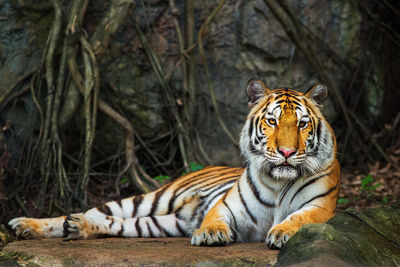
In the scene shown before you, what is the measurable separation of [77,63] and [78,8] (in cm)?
61

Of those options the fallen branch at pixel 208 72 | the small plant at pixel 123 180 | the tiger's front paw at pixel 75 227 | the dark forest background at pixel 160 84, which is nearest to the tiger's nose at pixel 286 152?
the tiger's front paw at pixel 75 227

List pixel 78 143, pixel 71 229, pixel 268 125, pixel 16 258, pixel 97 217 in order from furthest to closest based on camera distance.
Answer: pixel 78 143 < pixel 97 217 < pixel 71 229 < pixel 268 125 < pixel 16 258

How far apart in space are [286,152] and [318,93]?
2.21ft

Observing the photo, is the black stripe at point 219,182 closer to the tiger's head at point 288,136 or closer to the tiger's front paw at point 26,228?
the tiger's head at point 288,136

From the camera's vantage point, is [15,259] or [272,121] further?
[272,121]

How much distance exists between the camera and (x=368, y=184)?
657cm

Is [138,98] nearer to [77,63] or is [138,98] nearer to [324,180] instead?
[77,63]

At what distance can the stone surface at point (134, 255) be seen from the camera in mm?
2777

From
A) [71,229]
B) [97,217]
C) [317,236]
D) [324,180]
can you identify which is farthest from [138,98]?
[317,236]

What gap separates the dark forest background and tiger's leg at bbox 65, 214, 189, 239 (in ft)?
3.49

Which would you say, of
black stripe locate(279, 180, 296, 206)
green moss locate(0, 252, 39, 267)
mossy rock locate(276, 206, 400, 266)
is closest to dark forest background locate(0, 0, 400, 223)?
→ green moss locate(0, 252, 39, 267)

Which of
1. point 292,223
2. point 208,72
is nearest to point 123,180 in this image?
point 208,72

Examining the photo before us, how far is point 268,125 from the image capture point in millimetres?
3434

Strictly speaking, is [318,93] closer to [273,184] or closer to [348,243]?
[273,184]
